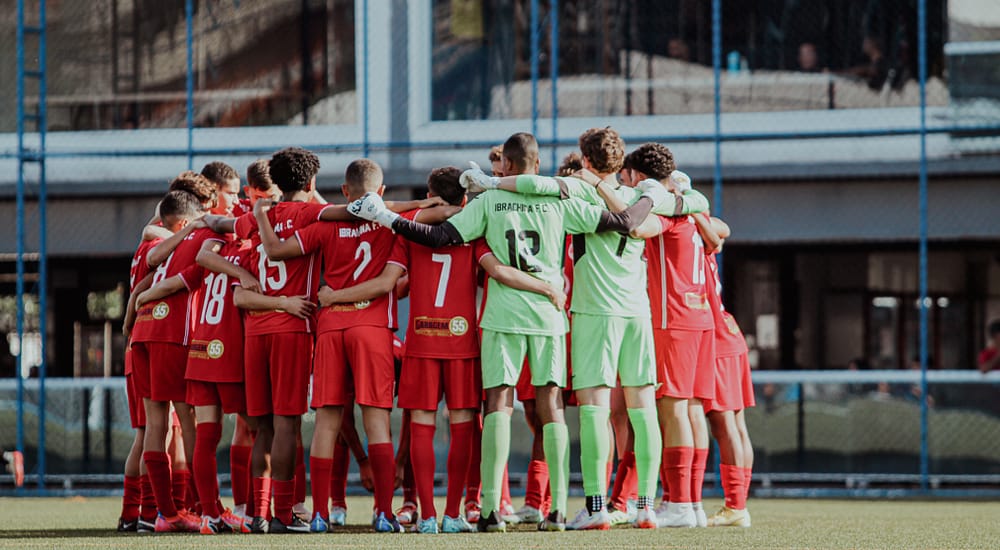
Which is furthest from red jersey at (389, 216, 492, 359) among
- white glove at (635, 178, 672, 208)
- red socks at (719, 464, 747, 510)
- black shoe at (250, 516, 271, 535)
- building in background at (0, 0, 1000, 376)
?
building in background at (0, 0, 1000, 376)

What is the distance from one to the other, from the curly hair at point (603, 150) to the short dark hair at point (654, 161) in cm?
19

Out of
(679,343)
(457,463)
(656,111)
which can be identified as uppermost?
(656,111)

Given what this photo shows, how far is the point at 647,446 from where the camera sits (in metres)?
6.71

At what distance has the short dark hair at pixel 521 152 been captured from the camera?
6645 millimetres

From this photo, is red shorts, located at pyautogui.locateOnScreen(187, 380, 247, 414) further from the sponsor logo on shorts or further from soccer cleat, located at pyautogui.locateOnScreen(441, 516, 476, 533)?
soccer cleat, located at pyautogui.locateOnScreen(441, 516, 476, 533)

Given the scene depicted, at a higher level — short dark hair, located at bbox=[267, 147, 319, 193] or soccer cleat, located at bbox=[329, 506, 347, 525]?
short dark hair, located at bbox=[267, 147, 319, 193]

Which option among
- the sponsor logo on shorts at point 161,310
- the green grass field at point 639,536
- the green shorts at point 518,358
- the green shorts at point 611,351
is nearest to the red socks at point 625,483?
the green grass field at point 639,536

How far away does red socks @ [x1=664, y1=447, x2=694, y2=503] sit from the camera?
22.5 feet

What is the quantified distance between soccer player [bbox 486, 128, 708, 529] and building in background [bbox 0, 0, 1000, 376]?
7.38m

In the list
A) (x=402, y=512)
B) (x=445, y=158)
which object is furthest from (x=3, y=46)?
(x=402, y=512)

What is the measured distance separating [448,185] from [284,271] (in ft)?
2.80

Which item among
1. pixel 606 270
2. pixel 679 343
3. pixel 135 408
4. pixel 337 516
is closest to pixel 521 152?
pixel 606 270

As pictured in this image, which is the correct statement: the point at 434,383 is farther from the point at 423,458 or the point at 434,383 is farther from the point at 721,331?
the point at 721,331

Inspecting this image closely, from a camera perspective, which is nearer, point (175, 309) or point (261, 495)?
point (261, 495)
